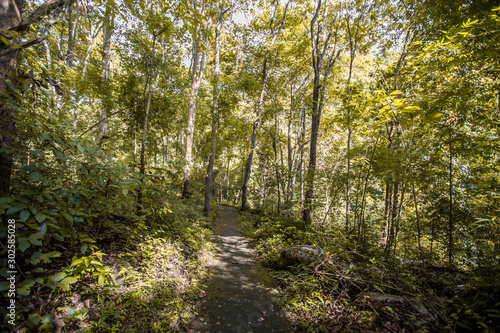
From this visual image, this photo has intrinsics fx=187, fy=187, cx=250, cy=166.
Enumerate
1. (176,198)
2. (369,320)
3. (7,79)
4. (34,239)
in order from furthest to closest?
1. (176,198)
2. (369,320)
3. (7,79)
4. (34,239)

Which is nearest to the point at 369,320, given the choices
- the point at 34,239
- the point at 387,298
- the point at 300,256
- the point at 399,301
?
the point at 387,298

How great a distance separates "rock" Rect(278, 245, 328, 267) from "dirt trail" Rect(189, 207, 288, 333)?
0.68 m

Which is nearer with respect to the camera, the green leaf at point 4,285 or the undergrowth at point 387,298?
the green leaf at point 4,285

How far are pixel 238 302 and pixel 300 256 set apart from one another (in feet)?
6.36

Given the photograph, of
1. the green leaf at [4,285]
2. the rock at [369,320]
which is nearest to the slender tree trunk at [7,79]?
the green leaf at [4,285]

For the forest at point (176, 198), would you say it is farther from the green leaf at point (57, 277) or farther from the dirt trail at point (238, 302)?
the dirt trail at point (238, 302)

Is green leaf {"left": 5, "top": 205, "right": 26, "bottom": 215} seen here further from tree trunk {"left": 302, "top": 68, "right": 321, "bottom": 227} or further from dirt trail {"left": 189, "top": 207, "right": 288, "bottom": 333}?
tree trunk {"left": 302, "top": 68, "right": 321, "bottom": 227}

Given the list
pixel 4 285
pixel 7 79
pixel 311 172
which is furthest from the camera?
pixel 311 172

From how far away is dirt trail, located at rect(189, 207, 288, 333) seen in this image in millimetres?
3295

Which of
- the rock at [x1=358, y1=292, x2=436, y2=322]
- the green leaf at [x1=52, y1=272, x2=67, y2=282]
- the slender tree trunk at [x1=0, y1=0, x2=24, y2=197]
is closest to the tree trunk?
the rock at [x1=358, y1=292, x2=436, y2=322]

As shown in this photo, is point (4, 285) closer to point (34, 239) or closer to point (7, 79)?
point (34, 239)

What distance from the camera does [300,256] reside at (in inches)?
196

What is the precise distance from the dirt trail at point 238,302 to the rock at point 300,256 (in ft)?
2.22

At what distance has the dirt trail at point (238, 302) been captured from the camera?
10.8ft
